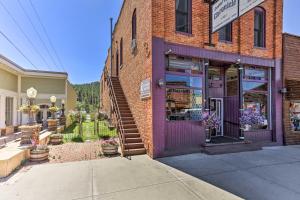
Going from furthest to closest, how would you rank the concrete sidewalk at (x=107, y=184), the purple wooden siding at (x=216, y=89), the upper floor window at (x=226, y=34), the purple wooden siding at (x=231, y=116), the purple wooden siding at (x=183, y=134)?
the purple wooden siding at (x=216, y=89), the purple wooden siding at (x=231, y=116), the upper floor window at (x=226, y=34), the purple wooden siding at (x=183, y=134), the concrete sidewalk at (x=107, y=184)

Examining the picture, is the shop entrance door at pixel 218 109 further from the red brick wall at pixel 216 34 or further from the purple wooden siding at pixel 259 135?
the red brick wall at pixel 216 34

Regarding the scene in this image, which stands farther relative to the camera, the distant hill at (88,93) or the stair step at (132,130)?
the distant hill at (88,93)

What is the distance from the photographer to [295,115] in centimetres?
1034

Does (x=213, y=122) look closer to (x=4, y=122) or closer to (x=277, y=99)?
(x=277, y=99)

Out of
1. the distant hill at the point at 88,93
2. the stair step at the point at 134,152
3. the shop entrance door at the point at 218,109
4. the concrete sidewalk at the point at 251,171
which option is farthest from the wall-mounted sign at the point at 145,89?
the distant hill at the point at 88,93

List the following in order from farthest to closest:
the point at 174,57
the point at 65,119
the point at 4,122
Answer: the point at 65,119
the point at 4,122
the point at 174,57

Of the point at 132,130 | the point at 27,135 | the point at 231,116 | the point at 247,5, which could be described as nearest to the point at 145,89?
the point at 132,130

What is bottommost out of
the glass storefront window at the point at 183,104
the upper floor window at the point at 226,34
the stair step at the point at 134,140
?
the stair step at the point at 134,140

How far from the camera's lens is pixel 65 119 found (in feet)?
55.1

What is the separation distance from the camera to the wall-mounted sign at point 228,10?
227 inches

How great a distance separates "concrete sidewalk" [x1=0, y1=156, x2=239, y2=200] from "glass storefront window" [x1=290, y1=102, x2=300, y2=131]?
801cm

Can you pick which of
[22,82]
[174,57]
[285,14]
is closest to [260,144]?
[174,57]

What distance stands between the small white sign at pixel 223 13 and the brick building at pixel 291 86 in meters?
4.99

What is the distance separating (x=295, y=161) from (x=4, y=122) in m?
16.5
